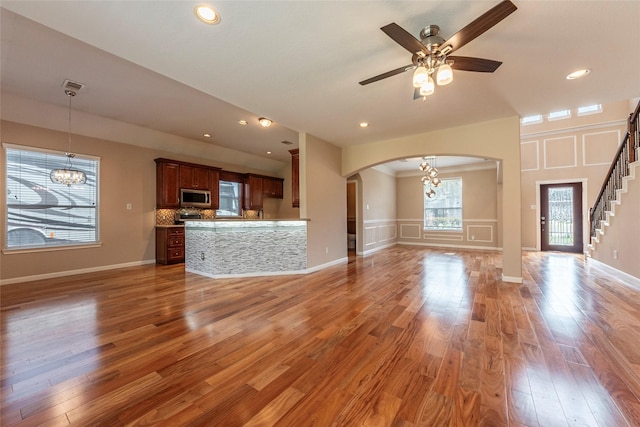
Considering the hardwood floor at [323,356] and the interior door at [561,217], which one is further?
the interior door at [561,217]

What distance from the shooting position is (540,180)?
7.46 m

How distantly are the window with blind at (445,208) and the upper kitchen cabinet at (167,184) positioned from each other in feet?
26.4

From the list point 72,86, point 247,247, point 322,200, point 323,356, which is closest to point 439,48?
point 323,356

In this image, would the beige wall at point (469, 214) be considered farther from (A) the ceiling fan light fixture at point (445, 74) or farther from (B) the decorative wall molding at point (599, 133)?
(A) the ceiling fan light fixture at point (445, 74)

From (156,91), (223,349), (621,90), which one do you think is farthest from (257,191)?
(621,90)

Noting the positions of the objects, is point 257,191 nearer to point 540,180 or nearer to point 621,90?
point 621,90

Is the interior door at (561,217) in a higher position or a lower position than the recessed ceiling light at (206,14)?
lower

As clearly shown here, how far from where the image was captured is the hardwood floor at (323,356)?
55.5 inches

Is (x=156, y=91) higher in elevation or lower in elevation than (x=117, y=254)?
higher

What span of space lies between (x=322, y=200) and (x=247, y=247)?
1.86 m

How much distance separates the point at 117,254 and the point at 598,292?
865 cm

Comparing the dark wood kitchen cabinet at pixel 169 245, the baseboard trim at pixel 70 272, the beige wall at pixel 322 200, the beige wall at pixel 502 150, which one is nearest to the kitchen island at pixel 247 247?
the beige wall at pixel 322 200

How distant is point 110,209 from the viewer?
5270mm

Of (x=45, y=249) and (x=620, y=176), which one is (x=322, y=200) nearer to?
(x=45, y=249)
